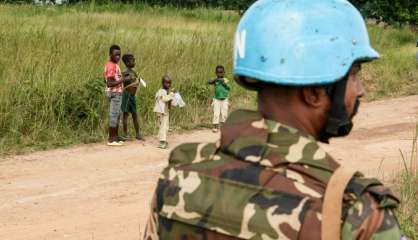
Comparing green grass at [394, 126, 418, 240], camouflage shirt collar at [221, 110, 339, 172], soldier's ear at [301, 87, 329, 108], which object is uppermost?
soldier's ear at [301, 87, 329, 108]

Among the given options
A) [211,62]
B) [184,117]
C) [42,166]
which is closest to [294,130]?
[42,166]

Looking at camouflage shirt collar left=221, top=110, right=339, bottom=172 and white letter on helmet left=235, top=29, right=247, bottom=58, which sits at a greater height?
white letter on helmet left=235, top=29, right=247, bottom=58

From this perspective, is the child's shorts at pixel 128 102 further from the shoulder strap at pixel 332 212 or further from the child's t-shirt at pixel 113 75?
the shoulder strap at pixel 332 212

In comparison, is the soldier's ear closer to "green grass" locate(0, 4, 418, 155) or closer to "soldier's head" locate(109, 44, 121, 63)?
"green grass" locate(0, 4, 418, 155)

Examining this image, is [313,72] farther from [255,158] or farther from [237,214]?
[237,214]

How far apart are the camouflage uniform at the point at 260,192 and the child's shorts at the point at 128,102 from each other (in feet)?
23.2

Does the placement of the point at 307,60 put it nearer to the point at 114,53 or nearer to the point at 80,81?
the point at 114,53

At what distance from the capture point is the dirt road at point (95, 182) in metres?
5.42

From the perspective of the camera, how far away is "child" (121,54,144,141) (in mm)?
8422

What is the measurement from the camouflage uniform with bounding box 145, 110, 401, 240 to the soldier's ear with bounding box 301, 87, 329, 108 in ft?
0.23

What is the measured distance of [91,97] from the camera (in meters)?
8.79

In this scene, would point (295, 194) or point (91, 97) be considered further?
point (91, 97)

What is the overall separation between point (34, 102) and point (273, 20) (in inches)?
288

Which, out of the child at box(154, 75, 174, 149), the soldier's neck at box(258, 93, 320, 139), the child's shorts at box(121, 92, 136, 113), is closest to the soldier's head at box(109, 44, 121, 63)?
the child's shorts at box(121, 92, 136, 113)
